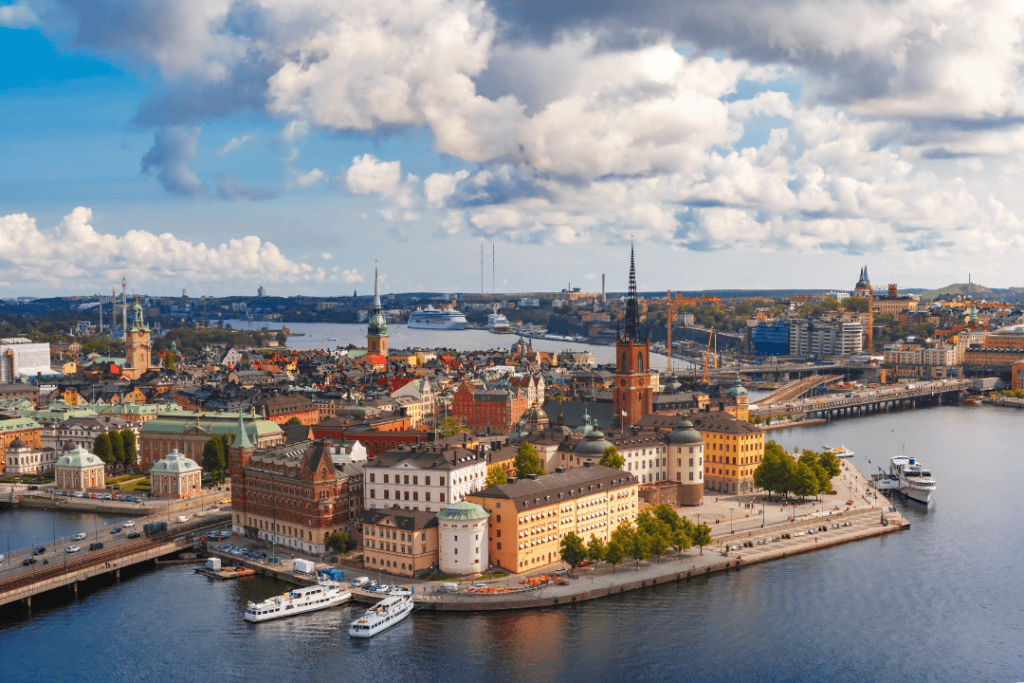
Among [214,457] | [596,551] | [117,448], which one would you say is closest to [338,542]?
[596,551]

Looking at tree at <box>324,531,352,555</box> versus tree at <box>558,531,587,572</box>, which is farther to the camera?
tree at <box>324,531,352,555</box>

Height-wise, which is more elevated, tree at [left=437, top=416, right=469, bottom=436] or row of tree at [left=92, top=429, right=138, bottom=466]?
tree at [left=437, top=416, right=469, bottom=436]

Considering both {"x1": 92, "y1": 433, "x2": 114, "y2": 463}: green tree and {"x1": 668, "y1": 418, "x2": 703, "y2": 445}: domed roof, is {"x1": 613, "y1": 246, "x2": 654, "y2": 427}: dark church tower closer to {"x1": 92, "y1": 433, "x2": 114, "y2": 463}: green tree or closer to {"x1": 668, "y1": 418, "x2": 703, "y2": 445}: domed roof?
{"x1": 668, "y1": 418, "x2": 703, "y2": 445}: domed roof

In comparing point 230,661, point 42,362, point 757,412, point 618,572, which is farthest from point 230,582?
point 42,362

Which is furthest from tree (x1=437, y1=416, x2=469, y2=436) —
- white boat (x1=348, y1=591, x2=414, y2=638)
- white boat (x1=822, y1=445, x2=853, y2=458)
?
white boat (x1=348, y1=591, x2=414, y2=638)

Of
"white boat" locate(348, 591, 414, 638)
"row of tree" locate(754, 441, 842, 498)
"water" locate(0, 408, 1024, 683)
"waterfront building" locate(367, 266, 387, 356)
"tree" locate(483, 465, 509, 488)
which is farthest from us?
"waterfront building" locate(367, 266, 387, 356)

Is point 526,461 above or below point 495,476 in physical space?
above

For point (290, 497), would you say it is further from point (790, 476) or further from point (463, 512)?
point (790, 476)
